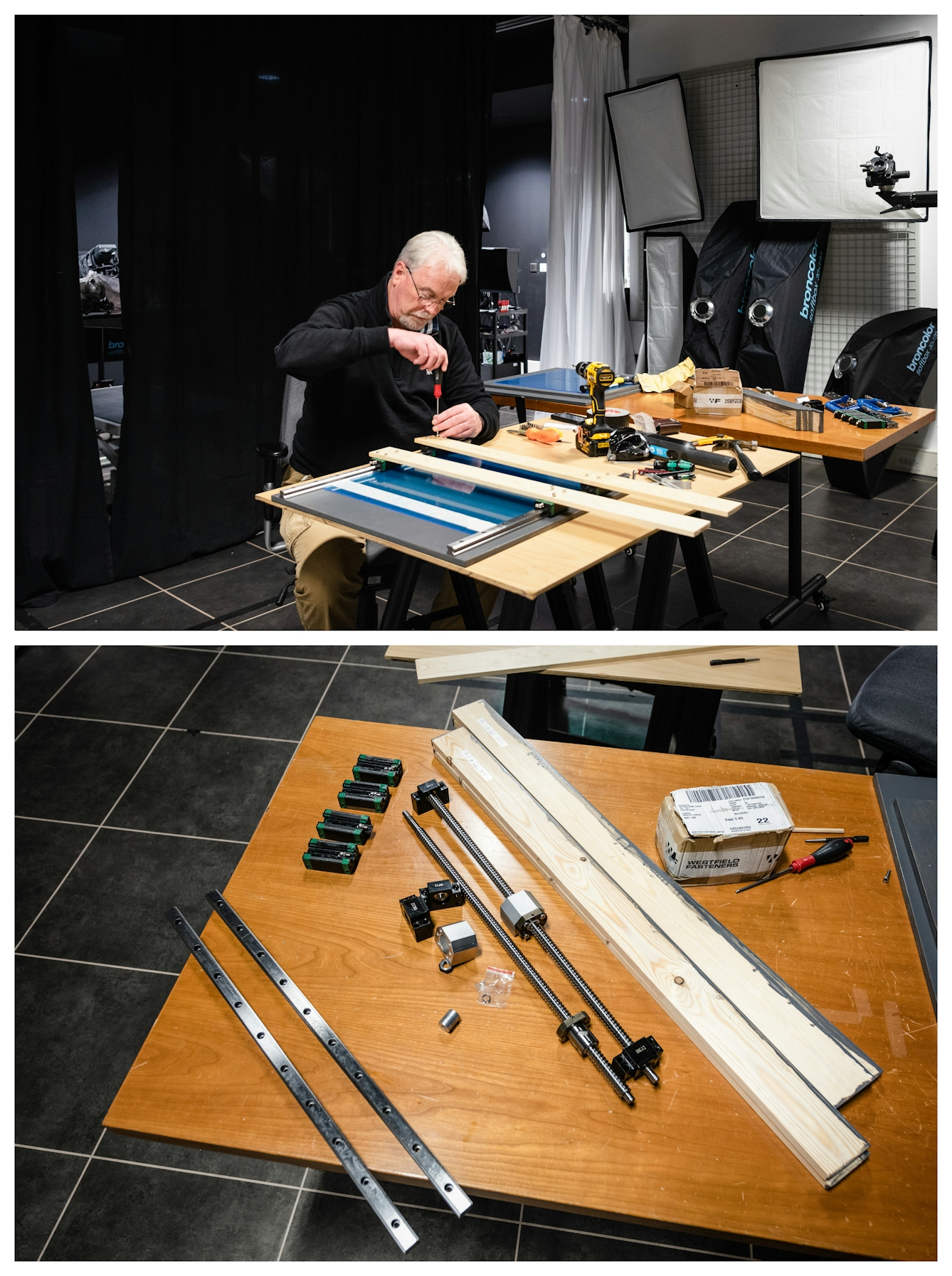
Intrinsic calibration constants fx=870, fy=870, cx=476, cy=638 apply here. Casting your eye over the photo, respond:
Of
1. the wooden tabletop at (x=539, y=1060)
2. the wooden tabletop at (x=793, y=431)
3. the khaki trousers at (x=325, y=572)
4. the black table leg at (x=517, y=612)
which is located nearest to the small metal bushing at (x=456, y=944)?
the wooden tabletop at (x=539, y=1060)

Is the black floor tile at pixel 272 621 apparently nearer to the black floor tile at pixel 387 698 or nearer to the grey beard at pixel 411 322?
the black floor tile at pixel 387 698

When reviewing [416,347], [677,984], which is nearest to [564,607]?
[416,347]

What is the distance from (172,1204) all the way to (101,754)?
148cm

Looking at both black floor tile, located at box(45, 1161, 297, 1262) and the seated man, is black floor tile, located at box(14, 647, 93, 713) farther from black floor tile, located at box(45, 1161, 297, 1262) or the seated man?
black floor tile, located at box(45, 1161, 297, 1262)

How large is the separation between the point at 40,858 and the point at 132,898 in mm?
329

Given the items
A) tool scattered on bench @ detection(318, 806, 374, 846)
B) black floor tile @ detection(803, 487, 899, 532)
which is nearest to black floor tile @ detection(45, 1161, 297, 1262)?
tool scattered on bench @ detection(318, 806, 374, 846)

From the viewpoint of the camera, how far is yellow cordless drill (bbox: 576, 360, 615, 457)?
2492mm

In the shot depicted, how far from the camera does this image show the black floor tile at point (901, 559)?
138 inches

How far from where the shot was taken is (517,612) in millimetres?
2047

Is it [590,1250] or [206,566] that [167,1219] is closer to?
[590,1250]

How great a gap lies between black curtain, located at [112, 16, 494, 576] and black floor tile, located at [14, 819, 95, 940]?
1.35 meters

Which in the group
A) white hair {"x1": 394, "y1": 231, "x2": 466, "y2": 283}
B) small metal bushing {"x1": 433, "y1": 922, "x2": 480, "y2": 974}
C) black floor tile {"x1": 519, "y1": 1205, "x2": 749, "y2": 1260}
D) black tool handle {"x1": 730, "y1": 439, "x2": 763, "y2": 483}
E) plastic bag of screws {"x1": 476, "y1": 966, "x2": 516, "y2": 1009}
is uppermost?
white hair {"x1": 394, "y1": 231, "x2": 466, "y2": 283}
